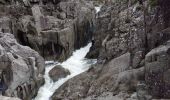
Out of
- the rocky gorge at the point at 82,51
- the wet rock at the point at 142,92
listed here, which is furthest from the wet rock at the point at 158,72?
the wet rock at the point at 142,92

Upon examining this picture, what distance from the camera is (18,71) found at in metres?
50.5

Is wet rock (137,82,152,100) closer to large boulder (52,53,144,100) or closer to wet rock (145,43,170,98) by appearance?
wet rock (145,43,170,98)

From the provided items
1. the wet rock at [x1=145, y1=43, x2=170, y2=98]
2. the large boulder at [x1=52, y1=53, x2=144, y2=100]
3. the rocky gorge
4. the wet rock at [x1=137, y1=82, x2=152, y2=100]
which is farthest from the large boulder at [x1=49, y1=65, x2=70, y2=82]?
the wet rock at [x1=137, y1=82, x2=152, y2=100]

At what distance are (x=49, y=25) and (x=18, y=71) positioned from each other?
19.6 meters

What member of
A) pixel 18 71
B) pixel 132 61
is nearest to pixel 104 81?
pixel 132 61

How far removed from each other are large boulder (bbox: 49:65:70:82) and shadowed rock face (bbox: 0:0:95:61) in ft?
26.9

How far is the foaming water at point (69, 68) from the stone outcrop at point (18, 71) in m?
1.00

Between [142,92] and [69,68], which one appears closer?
[142,92]

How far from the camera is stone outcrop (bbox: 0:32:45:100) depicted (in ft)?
163

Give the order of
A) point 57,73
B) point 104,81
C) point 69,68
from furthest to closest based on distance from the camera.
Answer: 1. point 69,68
2. point 57,73
3. point 104,81

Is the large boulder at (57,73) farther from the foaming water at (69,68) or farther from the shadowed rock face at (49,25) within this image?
the shadowed rock face at (49,25)

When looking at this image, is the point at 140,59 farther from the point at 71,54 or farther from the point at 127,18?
the point at 71,54

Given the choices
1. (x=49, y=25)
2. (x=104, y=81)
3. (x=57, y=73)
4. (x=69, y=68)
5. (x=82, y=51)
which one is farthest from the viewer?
(x=82, y=51)

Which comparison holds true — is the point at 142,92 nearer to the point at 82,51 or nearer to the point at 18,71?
the point at 18,71
